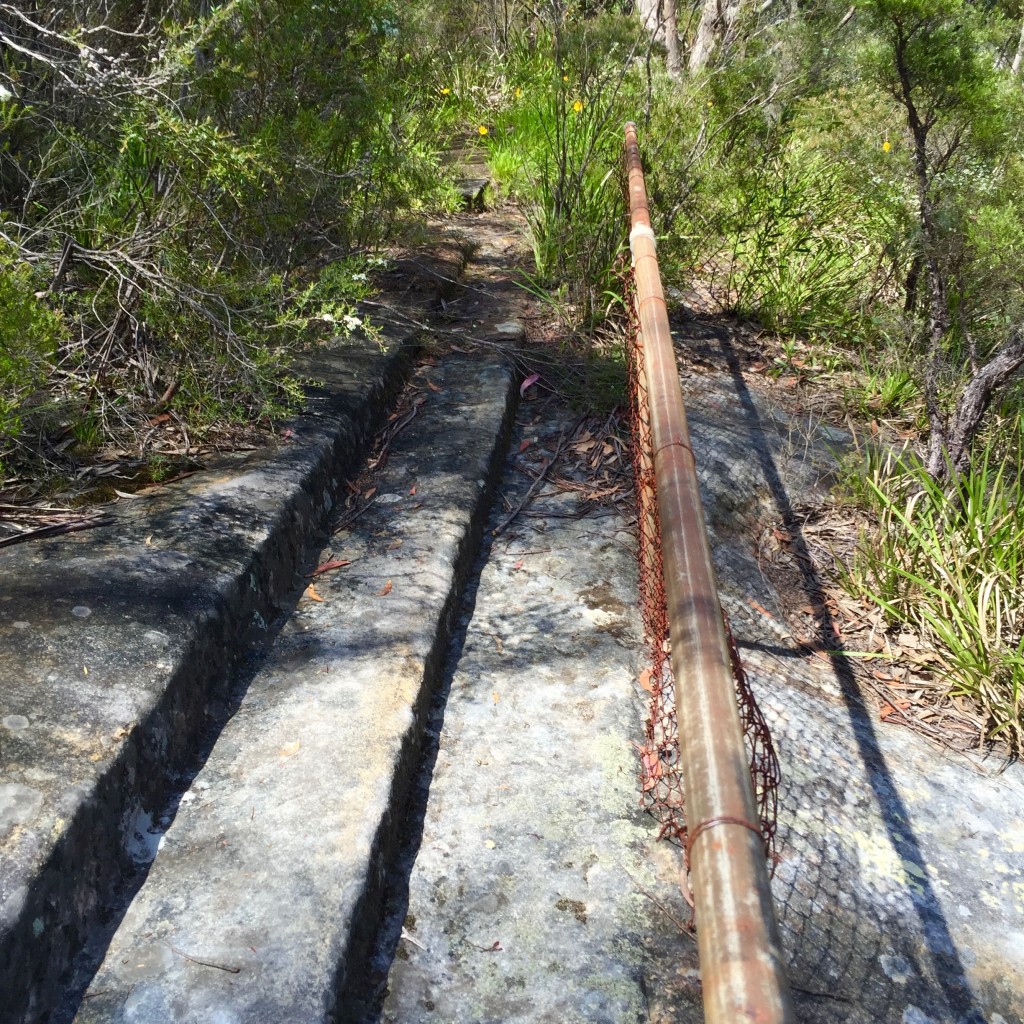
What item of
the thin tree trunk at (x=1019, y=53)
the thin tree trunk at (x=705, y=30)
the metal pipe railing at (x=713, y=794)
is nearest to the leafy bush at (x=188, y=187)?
the metal pipe railing at (x=713, y=794)

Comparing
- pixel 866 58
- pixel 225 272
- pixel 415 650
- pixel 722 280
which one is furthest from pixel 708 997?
pixel 722 280

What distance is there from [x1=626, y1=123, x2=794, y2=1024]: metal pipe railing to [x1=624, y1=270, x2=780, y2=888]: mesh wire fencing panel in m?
0.16

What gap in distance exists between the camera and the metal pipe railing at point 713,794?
1018mm

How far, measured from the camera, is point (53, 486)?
2523 mm

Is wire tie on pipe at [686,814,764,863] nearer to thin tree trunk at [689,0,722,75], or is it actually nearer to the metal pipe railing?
the metal pipe railing

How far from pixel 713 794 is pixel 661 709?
1.14 metres

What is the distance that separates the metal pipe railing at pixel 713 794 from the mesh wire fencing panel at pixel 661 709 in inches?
6.1

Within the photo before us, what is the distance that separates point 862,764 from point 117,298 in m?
2.62

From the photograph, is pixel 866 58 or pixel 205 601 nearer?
pixel 205 601

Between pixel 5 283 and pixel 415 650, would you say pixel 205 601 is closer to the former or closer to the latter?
pixel 415 650

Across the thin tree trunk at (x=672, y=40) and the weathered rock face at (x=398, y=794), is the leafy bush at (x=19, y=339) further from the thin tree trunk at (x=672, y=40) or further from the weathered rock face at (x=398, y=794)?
the thin tree trunk at (x=672, y=40)

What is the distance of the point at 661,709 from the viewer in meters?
2.38

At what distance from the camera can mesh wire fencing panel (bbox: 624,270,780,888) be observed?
1884 mm

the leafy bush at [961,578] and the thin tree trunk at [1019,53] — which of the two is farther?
the thin tree trunk at [1019,53]
